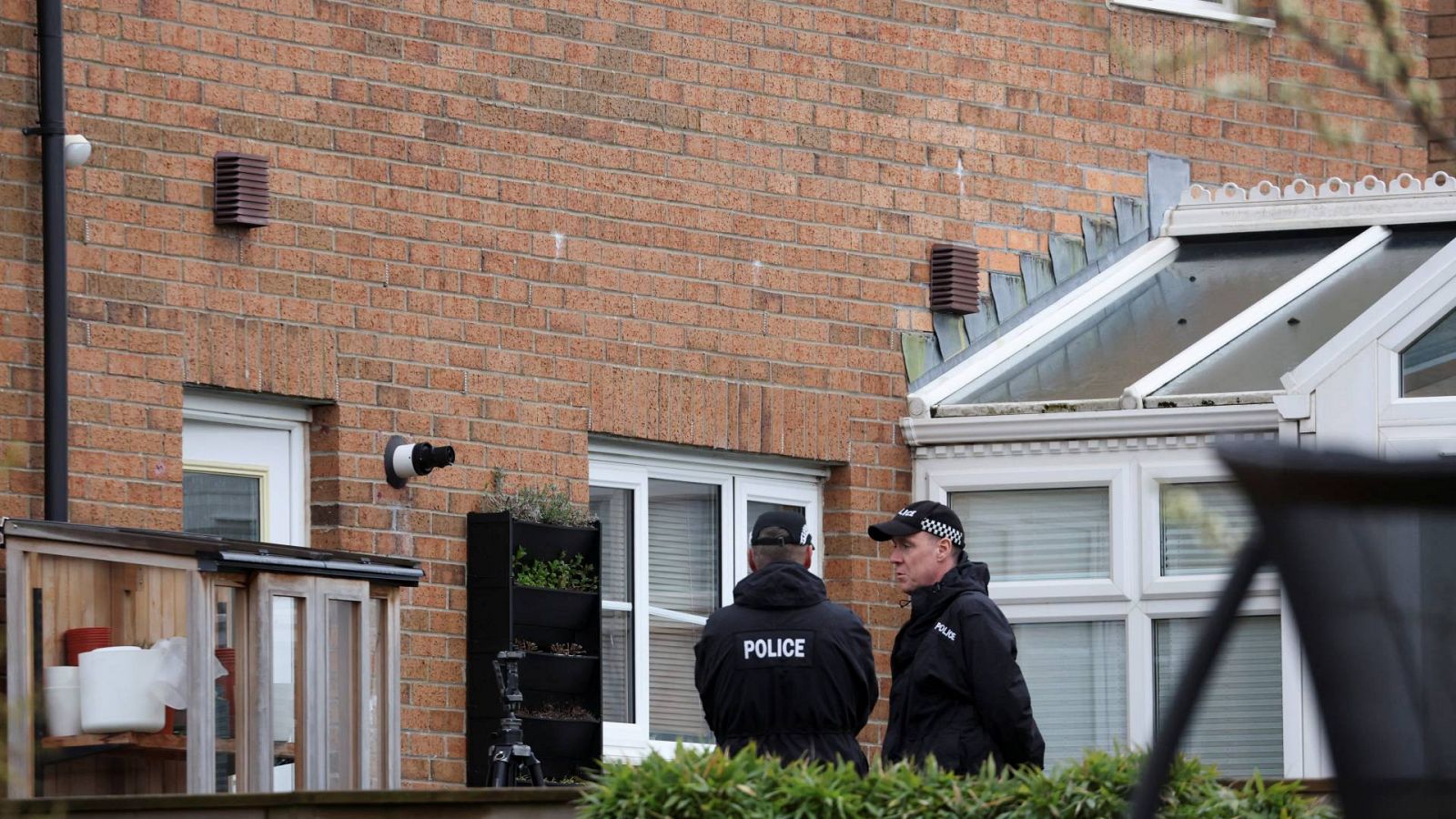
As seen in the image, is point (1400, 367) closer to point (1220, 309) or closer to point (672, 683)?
point (1220, 309)

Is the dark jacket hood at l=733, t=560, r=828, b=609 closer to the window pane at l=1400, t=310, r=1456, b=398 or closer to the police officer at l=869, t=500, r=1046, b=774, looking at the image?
the police officer at l=869, t=500, r=1046, b=774

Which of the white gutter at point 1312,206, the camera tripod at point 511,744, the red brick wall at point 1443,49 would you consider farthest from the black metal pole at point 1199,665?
the red brick wall at point 1443,49

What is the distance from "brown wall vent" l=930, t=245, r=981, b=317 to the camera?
1115cm

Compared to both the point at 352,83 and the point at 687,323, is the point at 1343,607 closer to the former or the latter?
the point at 352,83

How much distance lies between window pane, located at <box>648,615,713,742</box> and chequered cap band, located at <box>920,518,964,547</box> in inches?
109

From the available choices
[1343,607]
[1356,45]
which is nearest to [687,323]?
[1356,45]

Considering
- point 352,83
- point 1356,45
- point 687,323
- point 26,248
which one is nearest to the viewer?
point 26,248

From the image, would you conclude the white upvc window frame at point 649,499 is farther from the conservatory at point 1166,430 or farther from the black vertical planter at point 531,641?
the conservatory at point 1166,430

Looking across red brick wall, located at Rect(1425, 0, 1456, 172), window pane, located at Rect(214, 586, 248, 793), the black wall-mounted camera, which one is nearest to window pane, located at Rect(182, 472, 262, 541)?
the black wall-mounted camera

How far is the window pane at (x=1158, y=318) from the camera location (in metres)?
11.0

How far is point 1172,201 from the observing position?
12109mm

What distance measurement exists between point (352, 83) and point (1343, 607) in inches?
286

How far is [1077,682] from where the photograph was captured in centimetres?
1070

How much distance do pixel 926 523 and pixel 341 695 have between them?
194cm
